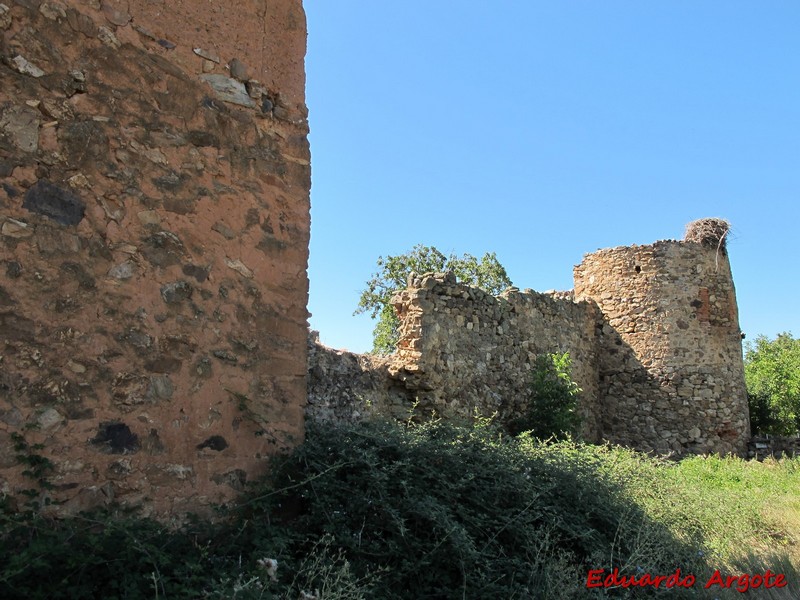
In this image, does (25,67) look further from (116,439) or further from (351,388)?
(351,388)

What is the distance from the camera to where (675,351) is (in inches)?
509

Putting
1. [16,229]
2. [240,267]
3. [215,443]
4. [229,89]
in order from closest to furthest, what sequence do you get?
[16,229], [215,443], [240,267], [229,89]

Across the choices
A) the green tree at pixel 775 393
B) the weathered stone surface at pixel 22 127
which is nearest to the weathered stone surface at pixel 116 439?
the weathered stone surface at pixel 22 127

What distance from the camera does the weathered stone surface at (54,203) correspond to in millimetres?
3217

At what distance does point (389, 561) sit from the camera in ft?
12.3

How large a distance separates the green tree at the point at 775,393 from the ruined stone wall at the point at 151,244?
14911 mm

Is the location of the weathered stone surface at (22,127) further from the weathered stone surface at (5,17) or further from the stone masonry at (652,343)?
the stone masonry at (652,343)

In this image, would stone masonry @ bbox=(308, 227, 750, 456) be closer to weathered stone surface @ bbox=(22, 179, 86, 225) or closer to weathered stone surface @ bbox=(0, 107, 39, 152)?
weathered stone surface @ bbox=(22, 179, 86, 225)

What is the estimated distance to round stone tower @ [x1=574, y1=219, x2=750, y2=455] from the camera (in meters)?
12.8

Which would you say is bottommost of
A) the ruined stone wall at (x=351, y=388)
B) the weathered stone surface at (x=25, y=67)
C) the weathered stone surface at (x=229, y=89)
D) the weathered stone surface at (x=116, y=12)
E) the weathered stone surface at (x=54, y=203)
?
the ruined stone wall at (x=351, y=388)

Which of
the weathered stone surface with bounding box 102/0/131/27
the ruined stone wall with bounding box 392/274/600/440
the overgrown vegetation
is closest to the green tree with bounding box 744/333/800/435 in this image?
the ruined stone wall with bounding box 392/274/600/440

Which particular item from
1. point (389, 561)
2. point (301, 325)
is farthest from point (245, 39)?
point (389, 561)

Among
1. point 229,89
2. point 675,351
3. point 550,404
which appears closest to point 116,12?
point 229,89

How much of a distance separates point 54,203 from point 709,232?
42.5 feet
